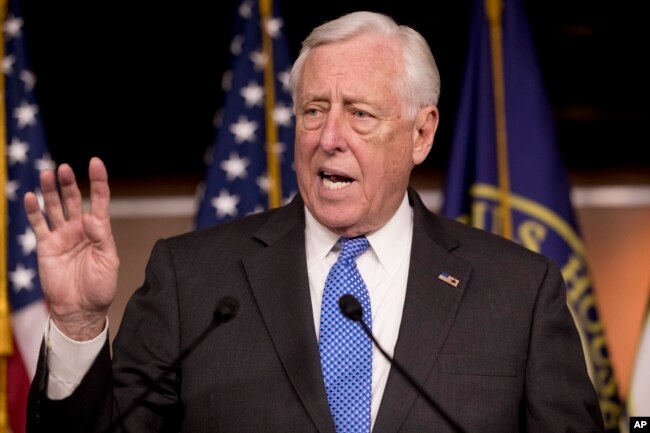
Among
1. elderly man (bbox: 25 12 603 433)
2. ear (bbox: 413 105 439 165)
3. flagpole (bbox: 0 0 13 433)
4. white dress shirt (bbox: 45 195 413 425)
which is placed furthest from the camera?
flagpole (bbox: 0 0 13 433)

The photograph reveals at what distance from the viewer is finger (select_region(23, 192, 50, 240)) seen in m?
1.70

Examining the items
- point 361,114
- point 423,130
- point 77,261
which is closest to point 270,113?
point 423,130

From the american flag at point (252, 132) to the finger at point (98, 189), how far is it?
5.77ft

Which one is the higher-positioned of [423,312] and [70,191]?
[70,191]

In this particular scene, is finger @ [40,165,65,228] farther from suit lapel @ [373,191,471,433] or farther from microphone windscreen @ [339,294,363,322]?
suit lapel @ [373,191,471,433]

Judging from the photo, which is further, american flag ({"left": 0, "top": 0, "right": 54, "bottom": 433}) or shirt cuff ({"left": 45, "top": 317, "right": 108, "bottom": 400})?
american flag ({"left": 0, "top": 0, "right": 54, "bottom": 433})

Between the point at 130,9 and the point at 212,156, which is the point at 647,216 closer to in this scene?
the point at 212,156

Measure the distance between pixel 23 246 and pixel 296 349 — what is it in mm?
1862

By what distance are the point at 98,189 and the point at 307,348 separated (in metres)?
0.56

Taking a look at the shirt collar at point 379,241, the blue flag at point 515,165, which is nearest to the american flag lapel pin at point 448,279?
the shirt collar at point 379,241

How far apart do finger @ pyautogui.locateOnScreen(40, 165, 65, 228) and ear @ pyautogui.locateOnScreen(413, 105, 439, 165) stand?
932mm

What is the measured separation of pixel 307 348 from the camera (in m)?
1.99

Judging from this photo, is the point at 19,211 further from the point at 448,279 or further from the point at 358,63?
the point at 448,279

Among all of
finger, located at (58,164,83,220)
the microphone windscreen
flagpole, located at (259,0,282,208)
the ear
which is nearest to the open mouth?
the ear
